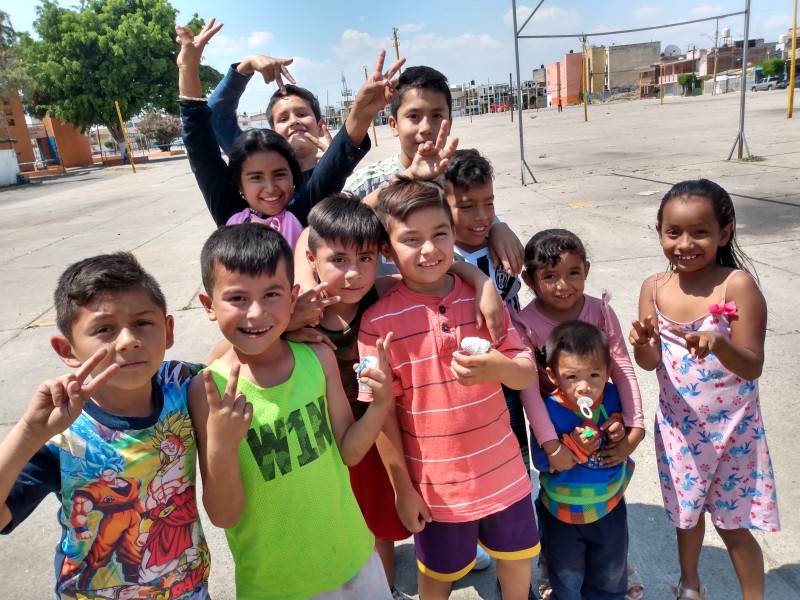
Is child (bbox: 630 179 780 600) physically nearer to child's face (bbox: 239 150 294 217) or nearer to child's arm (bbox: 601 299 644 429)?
child's arm (bbox: 601 299 644 429)

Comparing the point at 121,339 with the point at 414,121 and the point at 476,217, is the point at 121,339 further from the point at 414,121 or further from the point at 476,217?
the point at 414,121

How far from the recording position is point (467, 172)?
187 cm

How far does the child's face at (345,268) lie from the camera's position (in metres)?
1.65

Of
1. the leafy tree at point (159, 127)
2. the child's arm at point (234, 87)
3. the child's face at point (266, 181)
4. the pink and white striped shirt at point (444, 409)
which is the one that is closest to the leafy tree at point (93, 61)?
the leafy tree at point (159, 127)

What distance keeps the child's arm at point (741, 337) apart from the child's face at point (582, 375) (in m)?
0.24

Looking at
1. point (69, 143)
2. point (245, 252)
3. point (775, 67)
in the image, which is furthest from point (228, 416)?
point (775, 67)

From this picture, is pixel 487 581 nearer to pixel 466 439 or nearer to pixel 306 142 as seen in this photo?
pixel 466 439

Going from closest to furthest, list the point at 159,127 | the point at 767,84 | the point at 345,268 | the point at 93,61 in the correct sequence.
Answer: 1. the point at 345,268
2. the point at 93,61
3. the point at 767,84
4. the point at 159,127

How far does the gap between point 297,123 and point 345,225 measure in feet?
3.41

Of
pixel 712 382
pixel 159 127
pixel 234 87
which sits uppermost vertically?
pixel 159 127

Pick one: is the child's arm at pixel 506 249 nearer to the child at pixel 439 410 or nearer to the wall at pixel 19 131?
the child at pixel 439 410

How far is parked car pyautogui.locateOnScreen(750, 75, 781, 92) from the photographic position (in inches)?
1577

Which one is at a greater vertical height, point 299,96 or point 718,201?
point 299,96

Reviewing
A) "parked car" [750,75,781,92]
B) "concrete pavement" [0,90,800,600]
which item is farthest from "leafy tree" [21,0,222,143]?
"parked car" [750,75,781,92]
